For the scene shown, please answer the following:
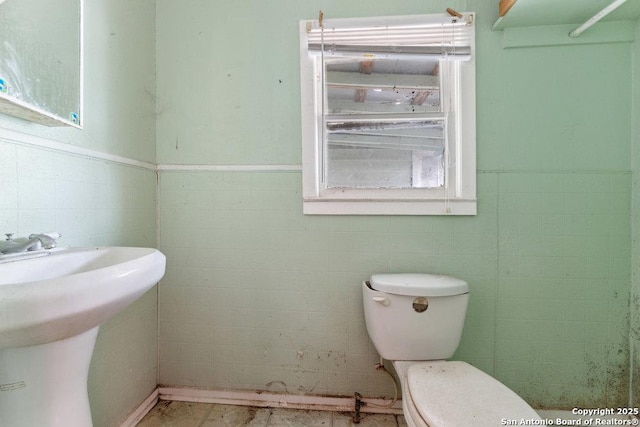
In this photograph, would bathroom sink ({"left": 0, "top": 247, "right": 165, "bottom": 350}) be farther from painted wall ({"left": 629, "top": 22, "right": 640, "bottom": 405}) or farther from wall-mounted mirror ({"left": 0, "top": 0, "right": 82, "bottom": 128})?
painted wall ({"left": 629, "top": 22, "right": 640, "bottom": 405})

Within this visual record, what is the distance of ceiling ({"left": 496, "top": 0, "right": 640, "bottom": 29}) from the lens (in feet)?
3.52

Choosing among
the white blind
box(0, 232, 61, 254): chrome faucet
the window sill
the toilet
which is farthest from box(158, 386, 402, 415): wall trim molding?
the white blind

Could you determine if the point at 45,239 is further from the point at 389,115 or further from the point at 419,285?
the point at 389,115

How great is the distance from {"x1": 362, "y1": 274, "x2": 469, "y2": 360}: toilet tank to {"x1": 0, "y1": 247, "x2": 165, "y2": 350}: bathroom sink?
2.70ft

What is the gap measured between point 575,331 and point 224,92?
197 centimetres

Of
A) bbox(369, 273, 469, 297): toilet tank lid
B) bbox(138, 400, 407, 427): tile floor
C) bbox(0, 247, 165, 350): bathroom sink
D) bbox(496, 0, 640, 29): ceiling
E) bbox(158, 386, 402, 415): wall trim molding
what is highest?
bbox(496, 0, 640, 29): ceiling

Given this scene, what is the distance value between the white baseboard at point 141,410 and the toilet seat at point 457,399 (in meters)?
1.16

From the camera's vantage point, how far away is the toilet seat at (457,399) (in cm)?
73

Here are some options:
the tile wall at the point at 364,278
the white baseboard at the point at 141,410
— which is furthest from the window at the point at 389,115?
the white baseboard at the point at 141,410

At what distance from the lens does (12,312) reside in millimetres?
436

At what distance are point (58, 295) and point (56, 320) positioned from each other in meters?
0.05

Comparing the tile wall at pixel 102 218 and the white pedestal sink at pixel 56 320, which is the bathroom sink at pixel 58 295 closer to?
the white pedestal sink at pixel 56 320

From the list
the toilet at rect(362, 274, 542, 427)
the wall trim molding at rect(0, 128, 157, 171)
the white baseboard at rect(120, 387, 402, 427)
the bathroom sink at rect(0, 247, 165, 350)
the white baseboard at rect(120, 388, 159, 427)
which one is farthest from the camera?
the white baseboard at rect(120, 387, 402, 427)

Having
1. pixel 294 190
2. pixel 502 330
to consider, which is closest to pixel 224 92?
pixel 294 190
